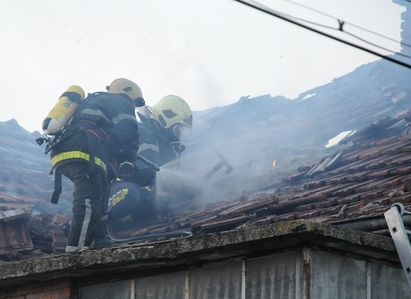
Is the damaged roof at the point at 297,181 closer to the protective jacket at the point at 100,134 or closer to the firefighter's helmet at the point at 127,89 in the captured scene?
the protective jacket at the point at 100,134

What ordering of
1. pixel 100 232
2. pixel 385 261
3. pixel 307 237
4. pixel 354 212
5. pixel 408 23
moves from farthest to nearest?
pixel 408 23, pixel 100 232, pixel 354 212, pixel 385 261, pixel 307 237

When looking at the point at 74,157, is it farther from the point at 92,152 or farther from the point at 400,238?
the point at 400,238

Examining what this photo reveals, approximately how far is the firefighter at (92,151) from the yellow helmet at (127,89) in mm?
300

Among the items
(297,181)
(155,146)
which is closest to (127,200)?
(155,146)

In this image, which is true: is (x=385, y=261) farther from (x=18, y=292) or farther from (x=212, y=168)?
(x=212, y=168)

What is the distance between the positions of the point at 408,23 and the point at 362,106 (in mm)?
2164

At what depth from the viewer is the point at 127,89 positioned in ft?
67.6

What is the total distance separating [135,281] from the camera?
338 inches

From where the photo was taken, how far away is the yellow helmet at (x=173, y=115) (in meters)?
21.3

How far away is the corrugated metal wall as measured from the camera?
7871 millimetres

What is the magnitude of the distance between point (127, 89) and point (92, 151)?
70.4 inches

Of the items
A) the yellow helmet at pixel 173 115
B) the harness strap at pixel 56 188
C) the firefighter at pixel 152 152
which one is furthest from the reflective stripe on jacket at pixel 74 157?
the yellow helmet at pixel 173 115

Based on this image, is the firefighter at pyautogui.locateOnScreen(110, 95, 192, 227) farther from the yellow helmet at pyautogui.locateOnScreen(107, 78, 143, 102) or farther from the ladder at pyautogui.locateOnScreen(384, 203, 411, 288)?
the ladder at pyautogui.locateOnScreen(384, 203, 411, 288)

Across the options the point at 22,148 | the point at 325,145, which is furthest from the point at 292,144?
the point at 22,148
